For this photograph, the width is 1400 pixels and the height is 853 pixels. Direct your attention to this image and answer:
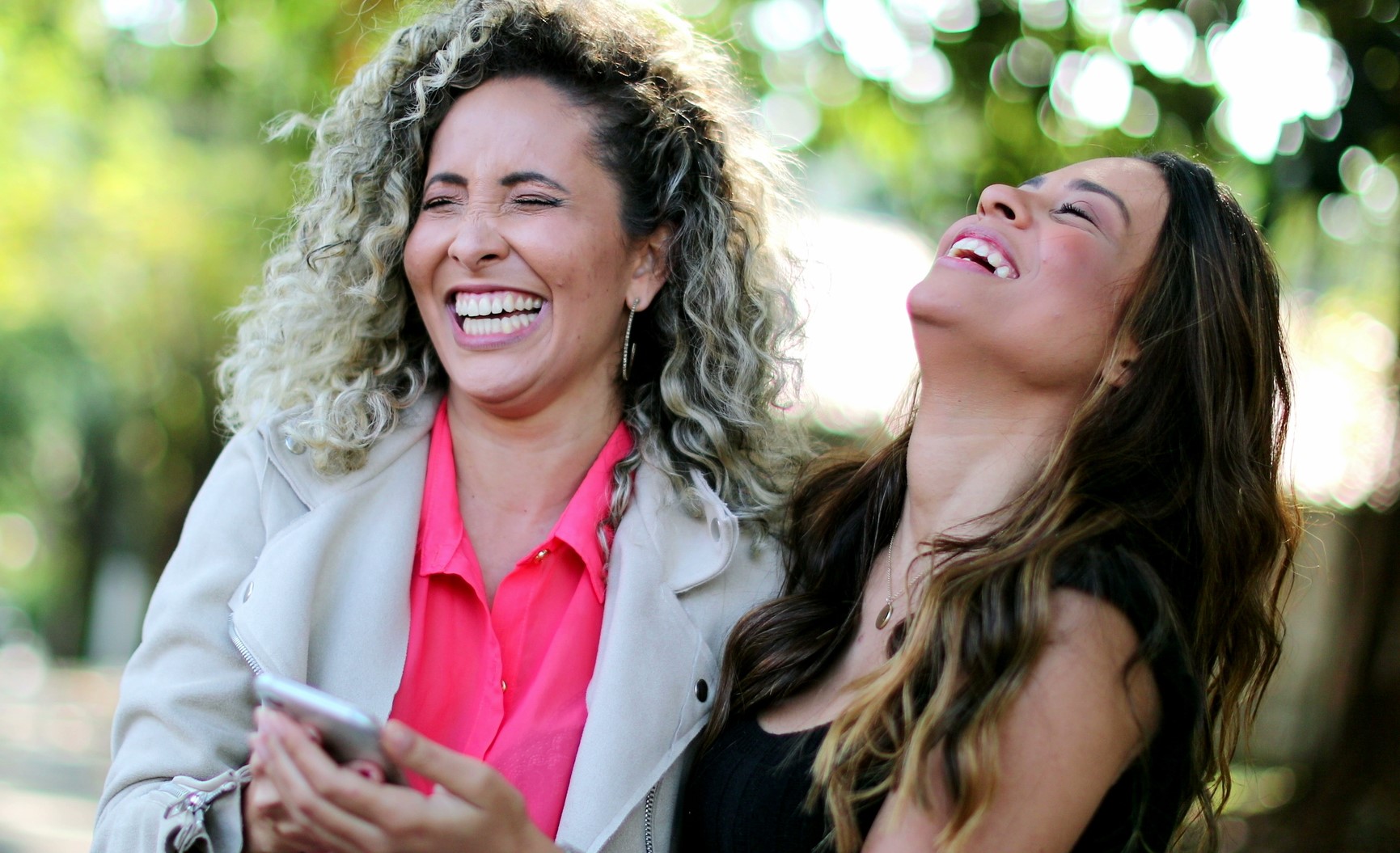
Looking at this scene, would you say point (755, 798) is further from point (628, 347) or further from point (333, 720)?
Answer: point (628, 347)

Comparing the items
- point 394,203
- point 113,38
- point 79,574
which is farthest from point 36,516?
point 394,203

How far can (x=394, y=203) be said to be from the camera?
2.99 metres

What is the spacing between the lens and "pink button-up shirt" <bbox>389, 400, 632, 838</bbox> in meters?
2.56

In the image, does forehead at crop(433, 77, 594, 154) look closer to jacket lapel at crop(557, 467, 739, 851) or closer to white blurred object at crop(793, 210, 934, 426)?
jacket lapel at crop(557, 467, 739, 851)

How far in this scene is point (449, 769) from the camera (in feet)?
6.04

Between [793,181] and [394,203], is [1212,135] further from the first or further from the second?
[394,203]

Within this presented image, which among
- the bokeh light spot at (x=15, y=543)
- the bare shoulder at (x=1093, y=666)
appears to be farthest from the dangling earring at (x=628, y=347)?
the bokeh light spot at (x=15, y=543)

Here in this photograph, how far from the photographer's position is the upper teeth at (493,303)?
2.79 metres

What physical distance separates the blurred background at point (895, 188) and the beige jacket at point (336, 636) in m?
0.88

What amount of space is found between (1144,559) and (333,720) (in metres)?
1.37

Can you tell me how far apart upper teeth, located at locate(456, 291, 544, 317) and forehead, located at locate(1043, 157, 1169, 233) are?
3.85 feet

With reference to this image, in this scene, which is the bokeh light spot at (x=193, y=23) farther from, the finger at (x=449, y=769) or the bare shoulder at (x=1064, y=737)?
the bare shoulder at (x=1064, y=737)

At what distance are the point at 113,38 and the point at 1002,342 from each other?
622 centimetres

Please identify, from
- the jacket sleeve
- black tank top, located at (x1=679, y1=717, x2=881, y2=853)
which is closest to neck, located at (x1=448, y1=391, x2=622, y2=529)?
the jacket sleeve
